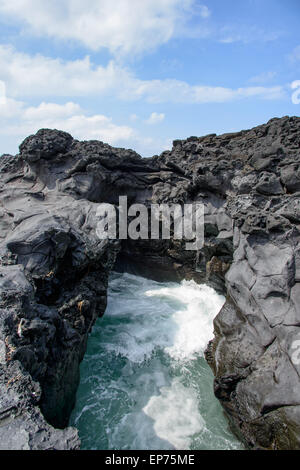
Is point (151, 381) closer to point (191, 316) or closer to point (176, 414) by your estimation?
point (176, 414)

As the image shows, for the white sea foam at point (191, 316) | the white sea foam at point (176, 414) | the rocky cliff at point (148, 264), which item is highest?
the rocky cliff at point (148, 264)

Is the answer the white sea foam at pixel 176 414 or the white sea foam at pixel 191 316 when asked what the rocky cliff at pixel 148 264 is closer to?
the white sea foam at pixel 191 316

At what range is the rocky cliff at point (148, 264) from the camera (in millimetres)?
5746

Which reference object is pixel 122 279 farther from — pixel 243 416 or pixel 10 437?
pixel 10 437

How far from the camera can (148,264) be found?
15891mm

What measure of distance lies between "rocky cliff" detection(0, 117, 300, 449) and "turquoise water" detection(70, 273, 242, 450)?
61 cm

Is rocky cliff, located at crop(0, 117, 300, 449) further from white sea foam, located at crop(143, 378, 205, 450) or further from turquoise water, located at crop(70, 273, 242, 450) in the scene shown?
white sea foam, located at crop(143, 378, 205, 450)

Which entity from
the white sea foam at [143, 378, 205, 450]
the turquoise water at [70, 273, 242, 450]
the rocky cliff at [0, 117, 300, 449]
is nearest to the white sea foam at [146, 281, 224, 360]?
the turquoise water at [70, 273, 242, 450]

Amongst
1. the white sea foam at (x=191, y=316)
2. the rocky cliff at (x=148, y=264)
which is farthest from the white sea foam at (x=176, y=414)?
the white sea foam at (x=191, y=316)

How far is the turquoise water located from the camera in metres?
6.89

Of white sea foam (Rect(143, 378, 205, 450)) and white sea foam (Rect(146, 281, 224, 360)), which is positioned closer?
white sea foam (Rect(143, 378, 205, 450))

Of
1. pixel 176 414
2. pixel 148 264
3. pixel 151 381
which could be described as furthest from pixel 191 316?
pixel 176 414

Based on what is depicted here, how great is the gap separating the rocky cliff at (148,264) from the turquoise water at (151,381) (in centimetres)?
61

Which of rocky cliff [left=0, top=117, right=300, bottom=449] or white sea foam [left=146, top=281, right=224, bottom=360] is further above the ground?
rocky cliff [left=0, top=117, right=300, bottom=449]
